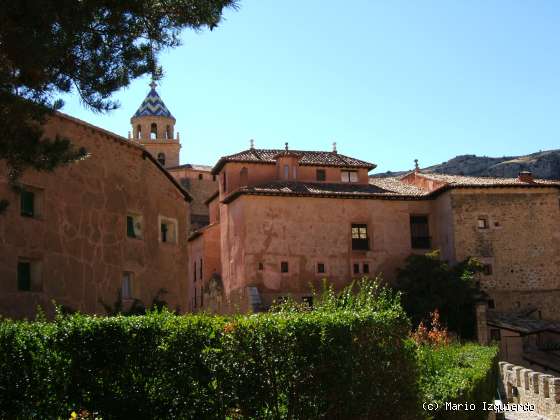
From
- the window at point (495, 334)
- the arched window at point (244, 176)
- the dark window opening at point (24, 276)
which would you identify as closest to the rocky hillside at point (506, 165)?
the window at point (495, 334)

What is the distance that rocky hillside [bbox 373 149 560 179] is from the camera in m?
65.9

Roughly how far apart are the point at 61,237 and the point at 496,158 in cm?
6227

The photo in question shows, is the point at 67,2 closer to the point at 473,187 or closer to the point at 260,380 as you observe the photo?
the point at 260,380

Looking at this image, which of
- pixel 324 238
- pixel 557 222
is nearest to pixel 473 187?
pixel 557 222

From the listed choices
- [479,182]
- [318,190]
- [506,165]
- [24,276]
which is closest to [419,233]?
[479,182]

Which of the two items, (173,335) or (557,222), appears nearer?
(173,335)

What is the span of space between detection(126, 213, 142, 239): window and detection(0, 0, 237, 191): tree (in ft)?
41.6

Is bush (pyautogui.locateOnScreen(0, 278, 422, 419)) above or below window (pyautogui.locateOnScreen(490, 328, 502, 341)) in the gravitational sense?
above

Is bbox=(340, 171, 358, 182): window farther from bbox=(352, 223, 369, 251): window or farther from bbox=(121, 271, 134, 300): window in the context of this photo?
bbox=(121, 271, 134, 300): window

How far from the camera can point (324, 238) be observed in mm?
38156

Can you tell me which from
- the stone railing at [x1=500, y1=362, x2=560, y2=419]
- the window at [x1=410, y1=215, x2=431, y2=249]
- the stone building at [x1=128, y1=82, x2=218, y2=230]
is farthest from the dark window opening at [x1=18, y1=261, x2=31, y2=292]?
the stone building at [x1=128, y1=82, x2=218, y2=230]

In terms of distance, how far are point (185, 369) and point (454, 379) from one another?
7.32m

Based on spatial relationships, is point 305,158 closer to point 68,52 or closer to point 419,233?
point 419,233

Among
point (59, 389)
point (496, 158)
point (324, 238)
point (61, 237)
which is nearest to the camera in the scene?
point (59, 389)
